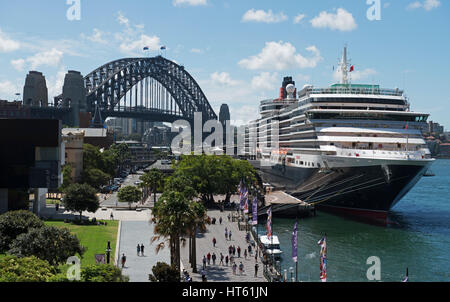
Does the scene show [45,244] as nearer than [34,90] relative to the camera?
Yes

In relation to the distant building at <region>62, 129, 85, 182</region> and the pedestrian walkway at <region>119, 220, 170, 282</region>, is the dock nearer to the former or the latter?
the pedestrian walkway at <region>119, 220, 170, 282</region>

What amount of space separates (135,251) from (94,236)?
7289 millimetres

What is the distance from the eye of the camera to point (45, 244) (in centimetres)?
2686

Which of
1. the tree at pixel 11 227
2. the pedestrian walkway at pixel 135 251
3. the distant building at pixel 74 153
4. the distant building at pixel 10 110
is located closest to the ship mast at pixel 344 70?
the pedestrian walkway at pixel 135 251

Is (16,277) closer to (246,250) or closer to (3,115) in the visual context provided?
(246,250)

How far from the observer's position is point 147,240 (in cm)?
4503

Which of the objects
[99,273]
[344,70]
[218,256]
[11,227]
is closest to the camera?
[99,273]

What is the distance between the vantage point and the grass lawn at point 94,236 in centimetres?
3784

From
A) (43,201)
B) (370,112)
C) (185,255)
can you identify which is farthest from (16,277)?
(370,112)

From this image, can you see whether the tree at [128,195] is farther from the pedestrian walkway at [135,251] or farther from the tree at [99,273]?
the tree at [99,273]

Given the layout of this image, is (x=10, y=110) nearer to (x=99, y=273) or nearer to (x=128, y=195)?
(x=128, y=195)

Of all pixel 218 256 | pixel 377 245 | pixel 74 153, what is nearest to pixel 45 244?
pixel 218 256

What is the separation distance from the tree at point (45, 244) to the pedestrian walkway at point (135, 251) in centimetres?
569
